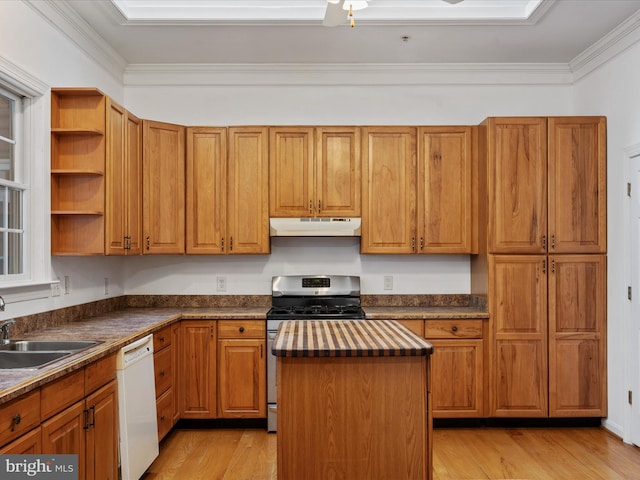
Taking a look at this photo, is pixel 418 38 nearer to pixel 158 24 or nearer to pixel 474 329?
pixel 158 24

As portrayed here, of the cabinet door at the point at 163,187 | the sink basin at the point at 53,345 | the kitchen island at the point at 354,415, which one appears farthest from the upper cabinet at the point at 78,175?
the kitchen island at the point at 354,415

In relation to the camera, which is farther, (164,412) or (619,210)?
(619,210)

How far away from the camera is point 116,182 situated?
3543mm

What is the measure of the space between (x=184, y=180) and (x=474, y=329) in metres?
2.61

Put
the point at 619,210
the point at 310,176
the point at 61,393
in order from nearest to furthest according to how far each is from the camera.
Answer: the point at 61,393, the point at 619,210, the point at 310,176

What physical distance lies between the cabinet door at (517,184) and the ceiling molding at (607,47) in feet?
2.25

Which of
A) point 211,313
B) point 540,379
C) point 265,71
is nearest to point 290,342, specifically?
point 211,313

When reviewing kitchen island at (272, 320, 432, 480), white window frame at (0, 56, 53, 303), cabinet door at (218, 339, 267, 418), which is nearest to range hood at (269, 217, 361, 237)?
cabinet door at (218, 339, 267, 418)

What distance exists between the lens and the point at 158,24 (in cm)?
368

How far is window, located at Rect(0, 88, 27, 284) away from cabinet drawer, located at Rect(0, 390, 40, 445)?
50.6 inches

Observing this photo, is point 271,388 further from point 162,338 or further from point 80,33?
point 80,33

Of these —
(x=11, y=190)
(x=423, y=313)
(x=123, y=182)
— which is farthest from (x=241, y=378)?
(x=11, y=190)

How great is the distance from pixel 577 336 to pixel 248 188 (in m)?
2.84

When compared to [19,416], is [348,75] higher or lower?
higher
